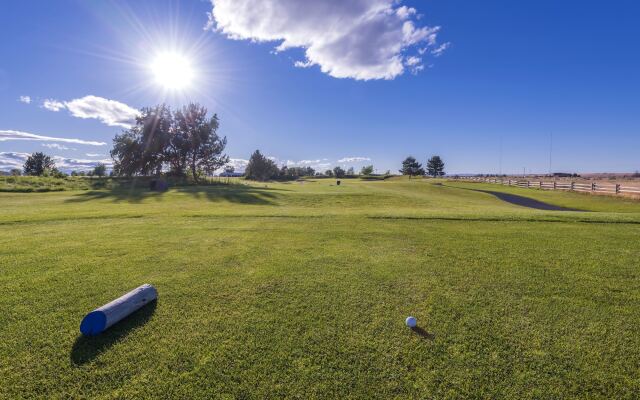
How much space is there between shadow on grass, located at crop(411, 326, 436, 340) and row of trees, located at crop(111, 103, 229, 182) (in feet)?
179

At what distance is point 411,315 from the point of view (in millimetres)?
4555

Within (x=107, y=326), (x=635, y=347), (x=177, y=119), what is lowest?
(x=635, y=347)

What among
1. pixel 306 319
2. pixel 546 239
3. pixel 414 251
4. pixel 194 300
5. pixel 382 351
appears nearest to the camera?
pixel 382 351

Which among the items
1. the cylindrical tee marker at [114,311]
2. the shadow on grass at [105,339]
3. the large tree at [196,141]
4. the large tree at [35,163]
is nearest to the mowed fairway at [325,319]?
the shadow on grass at [105,339]

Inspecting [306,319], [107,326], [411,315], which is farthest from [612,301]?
[107,326]

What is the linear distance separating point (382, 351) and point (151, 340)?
3.09 metres

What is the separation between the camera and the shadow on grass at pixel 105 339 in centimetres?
353

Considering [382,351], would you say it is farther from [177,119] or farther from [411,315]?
[177,119]

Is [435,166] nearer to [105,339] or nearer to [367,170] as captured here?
[367,170]

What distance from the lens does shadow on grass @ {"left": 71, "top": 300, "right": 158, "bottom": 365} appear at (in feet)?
11.6

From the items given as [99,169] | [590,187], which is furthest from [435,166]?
[99,169]

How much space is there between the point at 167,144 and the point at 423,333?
56892 millimetres

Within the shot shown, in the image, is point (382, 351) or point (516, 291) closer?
point (382, 351)

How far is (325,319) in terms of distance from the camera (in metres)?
4.37
